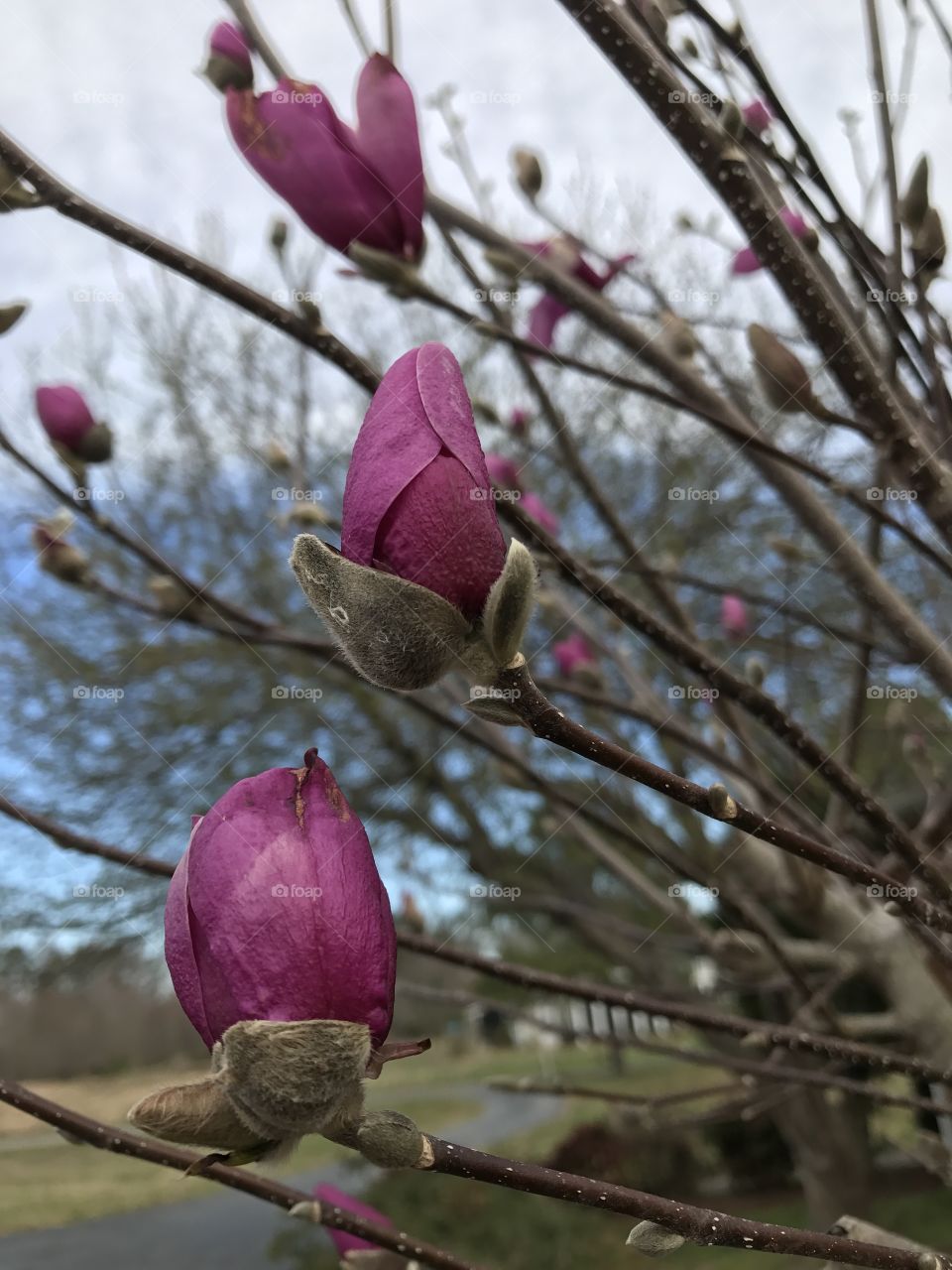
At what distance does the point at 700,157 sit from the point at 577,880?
409cm

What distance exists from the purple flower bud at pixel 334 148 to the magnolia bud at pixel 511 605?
357mm

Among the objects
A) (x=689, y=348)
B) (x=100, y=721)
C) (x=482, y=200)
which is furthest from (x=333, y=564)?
(x=100, y=721)

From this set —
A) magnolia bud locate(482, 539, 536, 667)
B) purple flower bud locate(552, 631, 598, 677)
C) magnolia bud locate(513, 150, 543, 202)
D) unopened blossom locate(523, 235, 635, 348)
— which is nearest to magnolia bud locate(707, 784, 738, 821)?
magnolia bud locate(482, 539, 536, 667)

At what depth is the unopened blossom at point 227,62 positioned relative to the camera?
0.63 m

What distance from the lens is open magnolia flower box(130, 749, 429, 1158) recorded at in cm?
31

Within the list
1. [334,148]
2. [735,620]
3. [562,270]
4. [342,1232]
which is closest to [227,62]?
[334,148]

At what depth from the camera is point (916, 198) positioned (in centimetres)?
62

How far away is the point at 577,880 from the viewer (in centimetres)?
439

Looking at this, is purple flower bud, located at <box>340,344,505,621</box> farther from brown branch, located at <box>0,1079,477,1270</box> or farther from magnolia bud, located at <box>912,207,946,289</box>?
magnolia bud, located at <box>912,207,946,289</box>

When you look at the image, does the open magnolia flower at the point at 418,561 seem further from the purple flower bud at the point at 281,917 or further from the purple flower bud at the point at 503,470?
the purple flower bud at the point at 503,470

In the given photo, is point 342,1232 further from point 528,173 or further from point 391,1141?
point 528,173

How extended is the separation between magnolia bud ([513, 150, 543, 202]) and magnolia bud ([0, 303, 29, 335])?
0.50 metres

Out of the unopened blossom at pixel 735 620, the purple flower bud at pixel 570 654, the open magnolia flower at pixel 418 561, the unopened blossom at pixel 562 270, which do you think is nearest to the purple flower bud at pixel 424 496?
the open magnolia flower at pixel 418 561

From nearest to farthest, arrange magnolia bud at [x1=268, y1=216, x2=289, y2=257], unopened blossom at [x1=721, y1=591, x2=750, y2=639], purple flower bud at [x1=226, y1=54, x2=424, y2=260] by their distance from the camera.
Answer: purple flower bud at [x1=226, y1=54, x2=424, y2=260] → magnolia bud at [x1=268, y1=216, x2=289, y2=257] → unopened blossom at [x1=721, y1=591, x2=750, y2=639]
